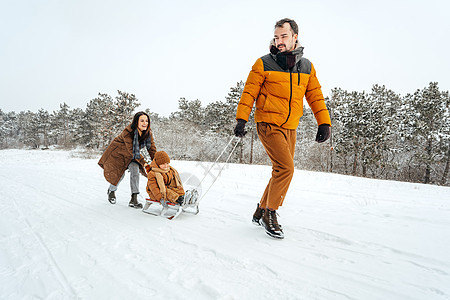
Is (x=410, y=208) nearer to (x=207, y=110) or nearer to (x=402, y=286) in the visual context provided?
(x=402, y=286)

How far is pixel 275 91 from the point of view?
97.2 inches

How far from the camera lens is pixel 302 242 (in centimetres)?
229

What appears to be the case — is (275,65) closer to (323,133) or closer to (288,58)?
(288,58)

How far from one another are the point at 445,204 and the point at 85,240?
196 inches

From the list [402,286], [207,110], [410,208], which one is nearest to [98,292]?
[402,286]

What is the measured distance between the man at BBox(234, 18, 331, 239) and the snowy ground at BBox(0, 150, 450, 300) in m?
0.50

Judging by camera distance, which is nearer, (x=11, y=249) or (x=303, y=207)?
(x=11, y=249)

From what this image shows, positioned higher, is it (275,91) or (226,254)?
(275,91)

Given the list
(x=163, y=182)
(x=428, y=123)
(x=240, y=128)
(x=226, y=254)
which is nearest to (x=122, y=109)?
(x=163, y=182)

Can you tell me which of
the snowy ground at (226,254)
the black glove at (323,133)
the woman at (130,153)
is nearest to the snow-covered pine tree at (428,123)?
the snowy ground at (226,254)

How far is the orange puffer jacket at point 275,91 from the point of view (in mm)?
2461

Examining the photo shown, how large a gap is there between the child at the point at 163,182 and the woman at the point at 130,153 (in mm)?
579

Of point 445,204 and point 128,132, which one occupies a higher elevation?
point 128,132

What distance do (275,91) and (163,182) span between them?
193 cm
